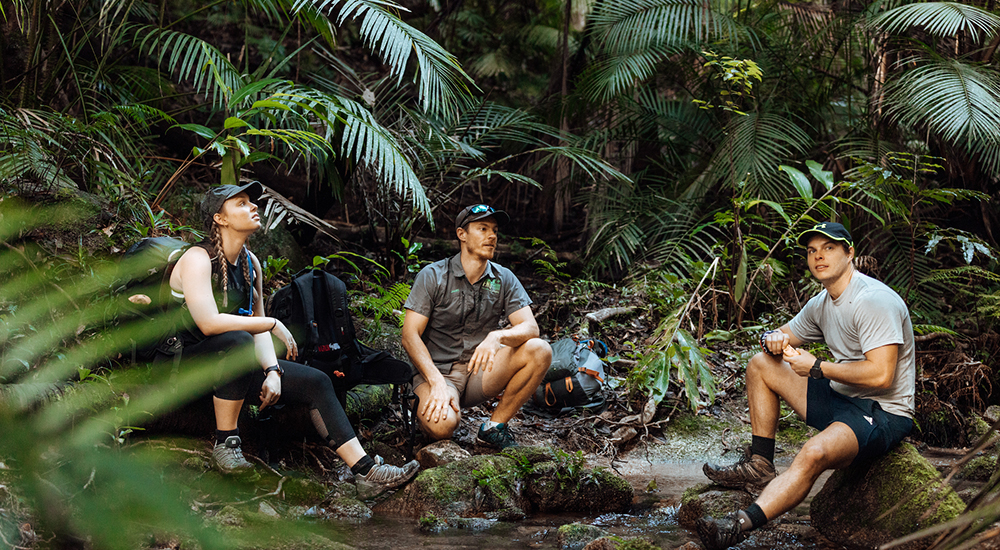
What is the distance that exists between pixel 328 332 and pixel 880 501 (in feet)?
9.33

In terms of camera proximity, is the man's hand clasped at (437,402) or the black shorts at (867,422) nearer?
the black shorts at (867,422)

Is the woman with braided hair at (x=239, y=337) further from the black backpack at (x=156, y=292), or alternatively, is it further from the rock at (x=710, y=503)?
the rock at (x=710, y=503)

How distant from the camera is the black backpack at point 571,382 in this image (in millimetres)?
5086

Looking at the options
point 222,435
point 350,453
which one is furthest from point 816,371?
point 222,435

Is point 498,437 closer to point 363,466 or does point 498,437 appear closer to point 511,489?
point 511,489

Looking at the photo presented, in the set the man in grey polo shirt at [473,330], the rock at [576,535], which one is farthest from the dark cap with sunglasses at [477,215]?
the rock at [576,535]

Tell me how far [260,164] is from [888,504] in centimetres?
632

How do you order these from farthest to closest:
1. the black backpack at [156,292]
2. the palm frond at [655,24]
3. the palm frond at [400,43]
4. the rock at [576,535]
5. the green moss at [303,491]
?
the palm frond at [655,24]
the palm frond at [400,43]
the green moss at [303,491]
the rock at [576,535]
the black backpack at [156,292]

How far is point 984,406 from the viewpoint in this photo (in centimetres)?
566

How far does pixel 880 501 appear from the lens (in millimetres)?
3375

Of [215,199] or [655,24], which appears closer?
[215,199]

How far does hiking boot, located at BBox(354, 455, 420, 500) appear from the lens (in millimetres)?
3619

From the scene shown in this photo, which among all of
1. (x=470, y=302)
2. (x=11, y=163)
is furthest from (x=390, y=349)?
(x=11, y=163)

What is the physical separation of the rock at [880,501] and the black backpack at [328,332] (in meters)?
2.28
